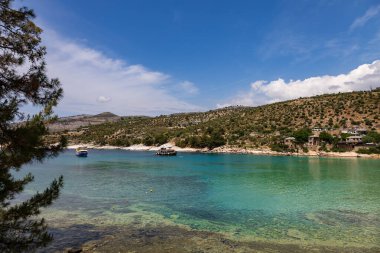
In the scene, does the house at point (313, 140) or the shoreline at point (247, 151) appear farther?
the house at point (313, 140)

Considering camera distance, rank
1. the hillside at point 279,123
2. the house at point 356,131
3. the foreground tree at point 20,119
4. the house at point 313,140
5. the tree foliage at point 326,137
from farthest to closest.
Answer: the hillside at point 279,123 < the house at point 313,140 < the house at point 356,131 < the tree foliage at point 326,137 < the foreground tree at point 20,119

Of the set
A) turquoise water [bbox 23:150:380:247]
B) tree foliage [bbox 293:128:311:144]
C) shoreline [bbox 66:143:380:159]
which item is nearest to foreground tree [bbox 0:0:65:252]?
turquoise water [bbox 23:150:380:247]

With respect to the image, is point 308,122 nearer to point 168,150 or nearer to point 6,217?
point 168,150

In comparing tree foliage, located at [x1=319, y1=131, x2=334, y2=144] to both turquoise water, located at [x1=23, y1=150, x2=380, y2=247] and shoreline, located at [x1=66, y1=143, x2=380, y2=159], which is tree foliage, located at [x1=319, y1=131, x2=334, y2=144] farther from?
turquoise water, located at [x1=23, y1=150, x2=380, y2=247]

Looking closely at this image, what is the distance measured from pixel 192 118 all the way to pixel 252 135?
64.2 meters

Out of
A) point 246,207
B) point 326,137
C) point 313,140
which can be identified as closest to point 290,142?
point 313,140

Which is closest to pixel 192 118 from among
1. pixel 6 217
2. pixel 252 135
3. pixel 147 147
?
pixel 147 147

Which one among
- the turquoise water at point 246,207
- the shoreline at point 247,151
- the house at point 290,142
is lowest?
the turquoise water at point 246,207

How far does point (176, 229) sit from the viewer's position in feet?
61.0

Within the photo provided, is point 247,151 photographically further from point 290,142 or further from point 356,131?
point 356,131

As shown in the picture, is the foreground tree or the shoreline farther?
the shoreline

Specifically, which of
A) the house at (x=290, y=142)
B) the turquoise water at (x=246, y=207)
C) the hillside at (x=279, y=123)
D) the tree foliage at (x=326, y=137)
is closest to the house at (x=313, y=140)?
the tree foliage at (x=326, y=137)

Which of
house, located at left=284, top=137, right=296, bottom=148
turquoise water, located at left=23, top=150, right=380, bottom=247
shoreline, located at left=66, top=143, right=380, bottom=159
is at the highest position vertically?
house, located at left=284, top=137, right=296, bottom=148

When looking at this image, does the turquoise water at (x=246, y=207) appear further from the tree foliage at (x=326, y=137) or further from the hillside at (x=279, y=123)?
the hillside at (x=279, y=123)
